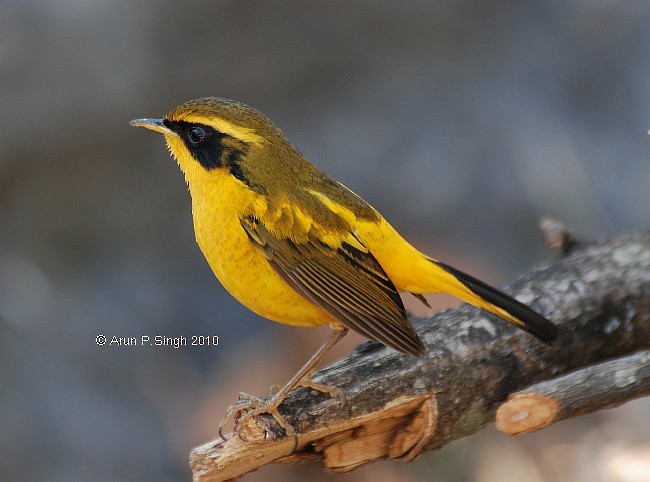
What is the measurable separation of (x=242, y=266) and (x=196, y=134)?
24.1 inches

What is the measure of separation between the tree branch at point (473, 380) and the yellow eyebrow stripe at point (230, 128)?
1.15 m

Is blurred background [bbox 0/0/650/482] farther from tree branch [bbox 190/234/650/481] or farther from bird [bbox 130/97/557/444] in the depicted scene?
bird [bbox 130/97/557/444]

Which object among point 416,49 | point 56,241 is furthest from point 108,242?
point 416,49

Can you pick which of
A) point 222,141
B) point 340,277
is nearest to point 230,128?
point 222,141

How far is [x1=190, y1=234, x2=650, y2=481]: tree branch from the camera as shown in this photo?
4.12 meters

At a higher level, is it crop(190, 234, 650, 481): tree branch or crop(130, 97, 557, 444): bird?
crop(130, 97, 557, 444): bird

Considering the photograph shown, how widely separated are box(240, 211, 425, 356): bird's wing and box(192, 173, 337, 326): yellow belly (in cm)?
5

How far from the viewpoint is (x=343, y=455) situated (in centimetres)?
433

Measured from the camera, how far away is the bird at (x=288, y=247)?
4.12 meters

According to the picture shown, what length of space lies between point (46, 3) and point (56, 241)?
1905 millimetres

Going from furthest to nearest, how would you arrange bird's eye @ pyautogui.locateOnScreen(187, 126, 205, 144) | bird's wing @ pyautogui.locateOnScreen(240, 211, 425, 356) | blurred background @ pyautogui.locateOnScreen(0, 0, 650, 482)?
blurred background @ pyautogui.locateOnScreen(0, 0, 650, 482) < bird's eye @ pyautogui.locateOnScreen(187, 126, 205, 144) < bird's wing @ pyautogui.locateOnScreen(240, 211, 425, 356)

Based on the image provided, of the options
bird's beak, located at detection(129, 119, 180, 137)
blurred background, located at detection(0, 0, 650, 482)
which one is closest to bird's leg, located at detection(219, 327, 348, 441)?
bird's beak, located at detection(129, 119, 180, 137)

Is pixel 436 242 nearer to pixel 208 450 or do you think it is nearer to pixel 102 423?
pixel 102 423

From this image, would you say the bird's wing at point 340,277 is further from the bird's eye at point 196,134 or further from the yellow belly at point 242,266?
the bird's eye at point 196,134
